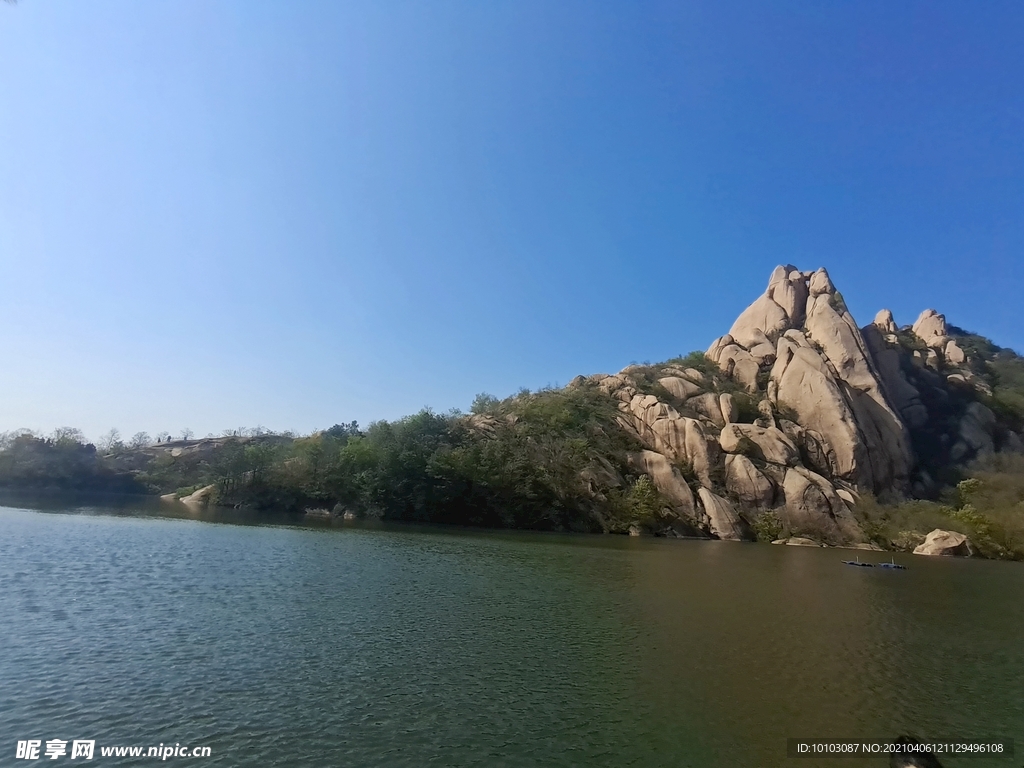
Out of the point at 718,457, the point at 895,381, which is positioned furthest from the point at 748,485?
the point at 895,381

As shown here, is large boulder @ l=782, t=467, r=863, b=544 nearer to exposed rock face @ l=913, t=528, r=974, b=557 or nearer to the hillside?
the hillside

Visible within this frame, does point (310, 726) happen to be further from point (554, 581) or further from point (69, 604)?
point (554, 581)

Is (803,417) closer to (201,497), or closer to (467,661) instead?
(467,661)

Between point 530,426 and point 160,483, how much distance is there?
6275 centimetres

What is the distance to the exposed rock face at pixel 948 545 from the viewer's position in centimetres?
5972

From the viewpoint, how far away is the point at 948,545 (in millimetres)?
59781

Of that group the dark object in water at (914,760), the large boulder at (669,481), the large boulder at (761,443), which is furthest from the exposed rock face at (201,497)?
the dark object in water at (914,760)

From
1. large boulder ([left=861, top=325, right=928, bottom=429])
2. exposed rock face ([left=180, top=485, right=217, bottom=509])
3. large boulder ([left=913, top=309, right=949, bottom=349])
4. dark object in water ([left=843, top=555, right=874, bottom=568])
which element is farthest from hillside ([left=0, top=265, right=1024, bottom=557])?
dark object in water ([left=843, top=555, right=874, bottom=568])

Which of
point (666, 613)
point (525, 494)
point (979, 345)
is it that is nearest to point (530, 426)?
point (525, 494)

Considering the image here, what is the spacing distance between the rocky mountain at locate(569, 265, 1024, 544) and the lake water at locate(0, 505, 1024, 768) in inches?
1402

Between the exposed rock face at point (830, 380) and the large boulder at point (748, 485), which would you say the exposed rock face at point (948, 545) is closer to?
the exposed rock face at point (830, 380)

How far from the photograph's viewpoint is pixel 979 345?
120688mm

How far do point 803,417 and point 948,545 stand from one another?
22.6 m

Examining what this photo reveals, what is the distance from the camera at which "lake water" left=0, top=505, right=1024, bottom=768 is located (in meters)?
11.8
